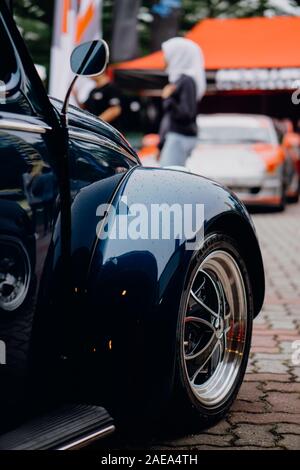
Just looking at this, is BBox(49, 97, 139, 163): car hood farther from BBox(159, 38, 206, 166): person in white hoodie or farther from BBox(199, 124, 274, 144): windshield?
BBox(199, 124, 274, 144): windshield

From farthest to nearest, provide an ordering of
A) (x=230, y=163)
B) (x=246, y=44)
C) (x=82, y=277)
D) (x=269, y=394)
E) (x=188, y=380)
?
(x=246, y=44)
(x=230, y=163)
(x=269, y=394)
(x=188, y=380)
(x=82, y=277)

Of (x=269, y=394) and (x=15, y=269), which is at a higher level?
(x=15, y=269)

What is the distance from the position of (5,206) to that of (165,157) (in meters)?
7.02

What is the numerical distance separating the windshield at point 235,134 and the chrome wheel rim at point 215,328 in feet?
33.8

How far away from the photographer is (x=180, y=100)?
9211 millimetres

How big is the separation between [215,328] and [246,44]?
18.8 meters

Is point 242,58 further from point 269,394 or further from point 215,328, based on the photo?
point 215,328

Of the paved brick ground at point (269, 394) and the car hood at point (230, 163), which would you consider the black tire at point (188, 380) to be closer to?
the paved brick ground at point (269, 394)

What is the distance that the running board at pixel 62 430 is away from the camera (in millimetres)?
2273

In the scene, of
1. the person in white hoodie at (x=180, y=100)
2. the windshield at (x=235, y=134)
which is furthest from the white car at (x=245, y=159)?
the person in white hoodie at (x=180, y=100)

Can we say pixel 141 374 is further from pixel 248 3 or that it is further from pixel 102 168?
pixel 248 3

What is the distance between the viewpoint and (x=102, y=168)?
9.18 feet

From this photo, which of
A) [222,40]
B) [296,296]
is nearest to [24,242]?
[296,296]

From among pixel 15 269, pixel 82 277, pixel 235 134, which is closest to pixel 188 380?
pixel 82 277
